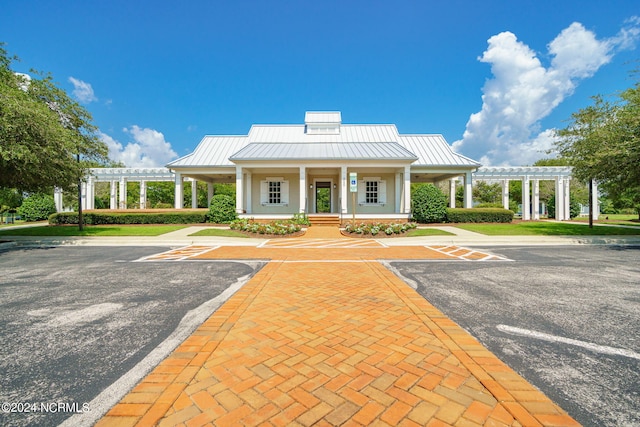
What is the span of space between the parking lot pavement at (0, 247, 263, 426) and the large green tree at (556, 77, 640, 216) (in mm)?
14577

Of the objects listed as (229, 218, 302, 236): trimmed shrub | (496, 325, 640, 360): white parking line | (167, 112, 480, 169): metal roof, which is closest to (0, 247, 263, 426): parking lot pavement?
(496, 325, 640, 360): white parking line

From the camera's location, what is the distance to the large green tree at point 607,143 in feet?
36.3

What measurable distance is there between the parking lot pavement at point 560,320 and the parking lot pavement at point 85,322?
3432 mm

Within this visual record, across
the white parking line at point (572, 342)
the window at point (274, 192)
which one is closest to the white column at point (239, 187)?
the window at point (274, 192)

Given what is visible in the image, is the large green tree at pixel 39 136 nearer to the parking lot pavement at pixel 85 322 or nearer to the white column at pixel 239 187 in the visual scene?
the parking lot pavement at pixel 85 322

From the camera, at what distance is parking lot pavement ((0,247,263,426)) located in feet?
7.28

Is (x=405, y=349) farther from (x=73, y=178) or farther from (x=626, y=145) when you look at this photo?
(x=73, y=178)

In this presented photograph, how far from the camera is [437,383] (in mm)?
2260

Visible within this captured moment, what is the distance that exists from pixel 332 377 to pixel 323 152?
1724cm

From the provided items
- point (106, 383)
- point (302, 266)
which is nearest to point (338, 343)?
point (106, 383)

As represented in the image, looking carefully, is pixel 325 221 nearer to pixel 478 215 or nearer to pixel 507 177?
pixel 478 215

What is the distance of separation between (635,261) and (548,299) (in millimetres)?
6011

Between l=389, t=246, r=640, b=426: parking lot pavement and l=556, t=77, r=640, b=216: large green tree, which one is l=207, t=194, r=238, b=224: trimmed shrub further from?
l=556, t=77, r=640, b=216: large green tree

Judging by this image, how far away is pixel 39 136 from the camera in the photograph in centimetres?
961
